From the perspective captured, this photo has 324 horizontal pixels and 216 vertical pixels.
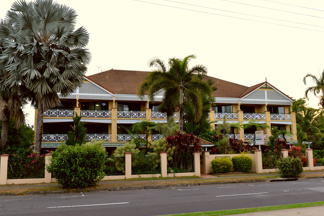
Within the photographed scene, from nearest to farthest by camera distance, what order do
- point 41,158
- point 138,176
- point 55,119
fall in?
point 41,158, point 138,176, point 55,119

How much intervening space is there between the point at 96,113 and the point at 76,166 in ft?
52.3

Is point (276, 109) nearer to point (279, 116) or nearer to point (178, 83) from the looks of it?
point (279, 116)

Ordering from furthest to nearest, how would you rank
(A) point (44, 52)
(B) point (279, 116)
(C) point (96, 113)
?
(B) point (279, 116) < (C) point (96, 113) < (A) point (44, 52)

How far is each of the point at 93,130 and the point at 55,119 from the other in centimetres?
460

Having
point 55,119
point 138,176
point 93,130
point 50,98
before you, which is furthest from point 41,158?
point 93,130

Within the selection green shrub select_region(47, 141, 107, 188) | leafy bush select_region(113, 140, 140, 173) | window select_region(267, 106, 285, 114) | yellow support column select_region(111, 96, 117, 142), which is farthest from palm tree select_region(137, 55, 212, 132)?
window select_region(267, 106, 285, 114)

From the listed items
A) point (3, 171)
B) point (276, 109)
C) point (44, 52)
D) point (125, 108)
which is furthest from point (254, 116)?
point (3, 171)

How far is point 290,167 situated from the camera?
18875 millimetres

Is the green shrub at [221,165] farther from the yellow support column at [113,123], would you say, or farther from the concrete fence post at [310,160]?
the yellow support column at [113,123]

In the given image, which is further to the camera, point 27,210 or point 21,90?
point 21,90

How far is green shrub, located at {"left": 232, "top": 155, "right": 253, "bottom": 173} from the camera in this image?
2144 centimetres

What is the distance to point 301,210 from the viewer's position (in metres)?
7.94

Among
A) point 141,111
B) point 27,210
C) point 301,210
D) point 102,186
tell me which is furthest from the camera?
point 141,111

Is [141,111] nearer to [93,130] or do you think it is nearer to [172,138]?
[93,130]
